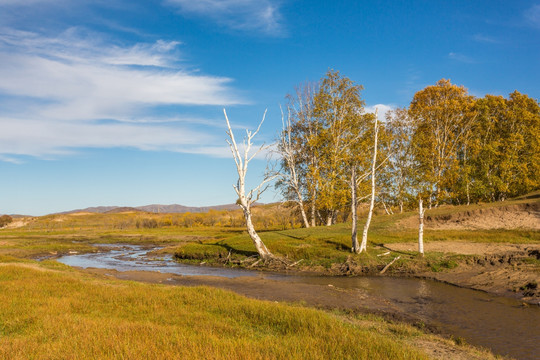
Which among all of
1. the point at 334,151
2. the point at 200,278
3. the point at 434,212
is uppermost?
the point at 334,151

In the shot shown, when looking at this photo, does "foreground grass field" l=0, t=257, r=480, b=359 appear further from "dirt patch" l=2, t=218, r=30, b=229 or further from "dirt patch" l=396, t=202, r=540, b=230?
"dirt patch" l=2, t=218, r=30, b=229

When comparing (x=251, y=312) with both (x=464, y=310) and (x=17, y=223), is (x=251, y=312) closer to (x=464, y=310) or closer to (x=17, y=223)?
(x=464, y=310)

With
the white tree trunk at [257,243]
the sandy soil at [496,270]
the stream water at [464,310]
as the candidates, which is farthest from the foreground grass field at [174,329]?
the white tree trunk at [257,243]

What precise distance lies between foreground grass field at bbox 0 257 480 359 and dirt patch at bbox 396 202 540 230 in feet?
87.9

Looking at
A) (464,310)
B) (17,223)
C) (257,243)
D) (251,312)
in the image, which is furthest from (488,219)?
(17,223)

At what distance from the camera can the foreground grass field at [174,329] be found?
7438 mm

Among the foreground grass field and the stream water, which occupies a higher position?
the foreground grass field

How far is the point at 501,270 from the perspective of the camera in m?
Answer: 21.0

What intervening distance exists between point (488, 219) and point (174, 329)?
35.2m

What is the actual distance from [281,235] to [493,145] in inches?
1192

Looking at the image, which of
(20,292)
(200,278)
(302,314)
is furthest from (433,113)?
(20,292)

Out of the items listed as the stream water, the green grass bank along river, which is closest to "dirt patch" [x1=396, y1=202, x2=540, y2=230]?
the green grass bank along river

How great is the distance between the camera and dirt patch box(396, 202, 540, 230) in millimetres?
33938

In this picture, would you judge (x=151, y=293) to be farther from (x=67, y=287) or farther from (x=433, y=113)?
(x=433, y=113)
